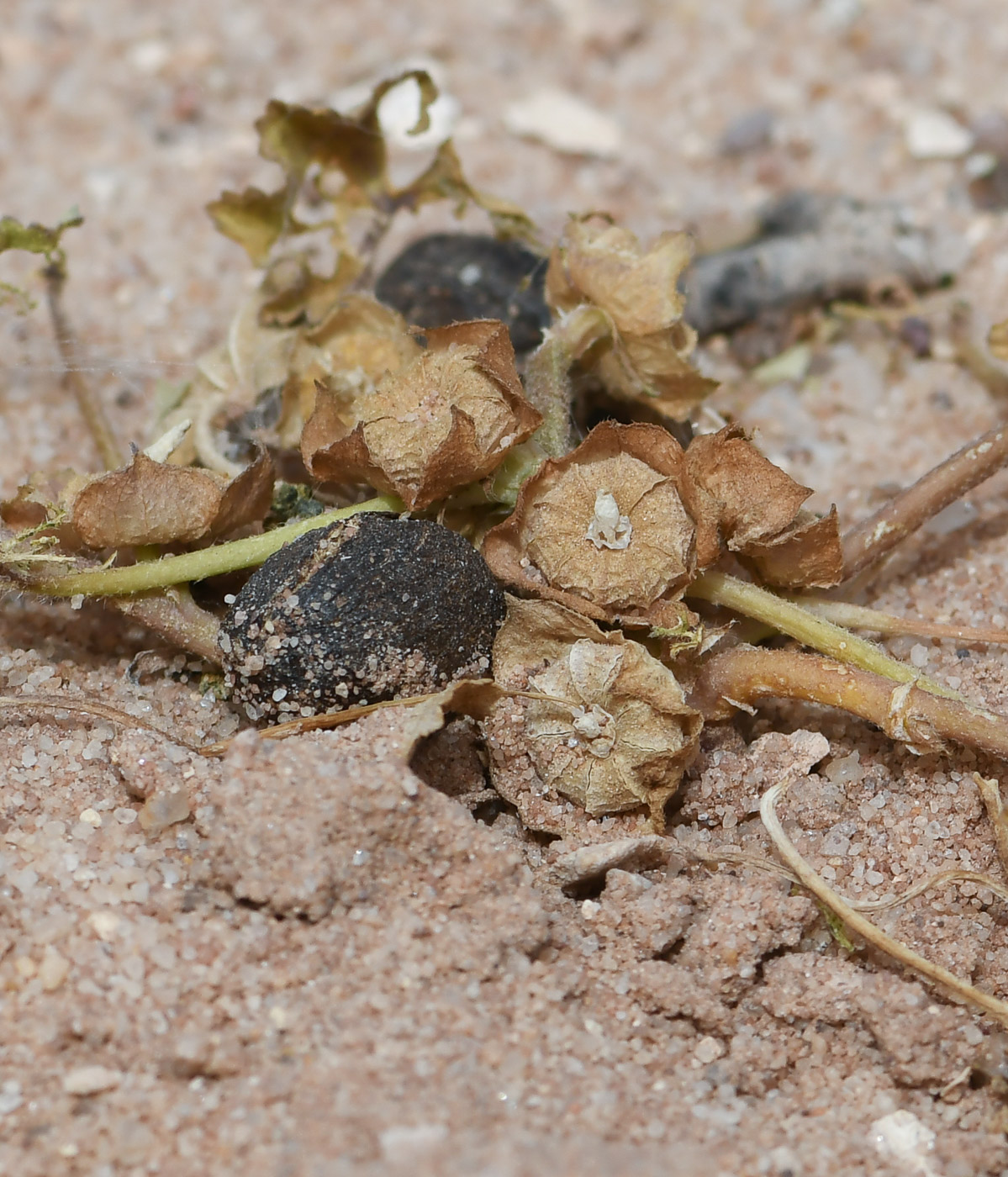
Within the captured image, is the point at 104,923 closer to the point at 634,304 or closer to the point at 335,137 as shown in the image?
the point at 634,304

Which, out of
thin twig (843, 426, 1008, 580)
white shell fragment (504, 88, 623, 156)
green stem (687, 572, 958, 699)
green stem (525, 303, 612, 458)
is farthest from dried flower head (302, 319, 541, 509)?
white shell fragment (504, 88, 623, 156)

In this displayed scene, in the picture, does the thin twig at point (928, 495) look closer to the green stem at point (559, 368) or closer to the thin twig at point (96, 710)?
the green stem at point (559, 368)

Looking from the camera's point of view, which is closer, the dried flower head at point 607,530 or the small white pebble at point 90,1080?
the small white pebble at point 90,1080

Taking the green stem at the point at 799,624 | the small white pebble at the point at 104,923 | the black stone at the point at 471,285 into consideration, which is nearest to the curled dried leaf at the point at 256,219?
the black stone at the point at 471,285

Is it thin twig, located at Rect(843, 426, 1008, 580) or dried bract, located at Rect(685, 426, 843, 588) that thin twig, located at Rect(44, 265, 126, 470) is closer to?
dried bract, located at Rect(685, 426, 843, 588)

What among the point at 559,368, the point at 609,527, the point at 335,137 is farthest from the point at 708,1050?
the point at 335,137

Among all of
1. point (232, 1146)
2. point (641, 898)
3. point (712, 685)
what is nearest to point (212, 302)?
point (712, 685)
